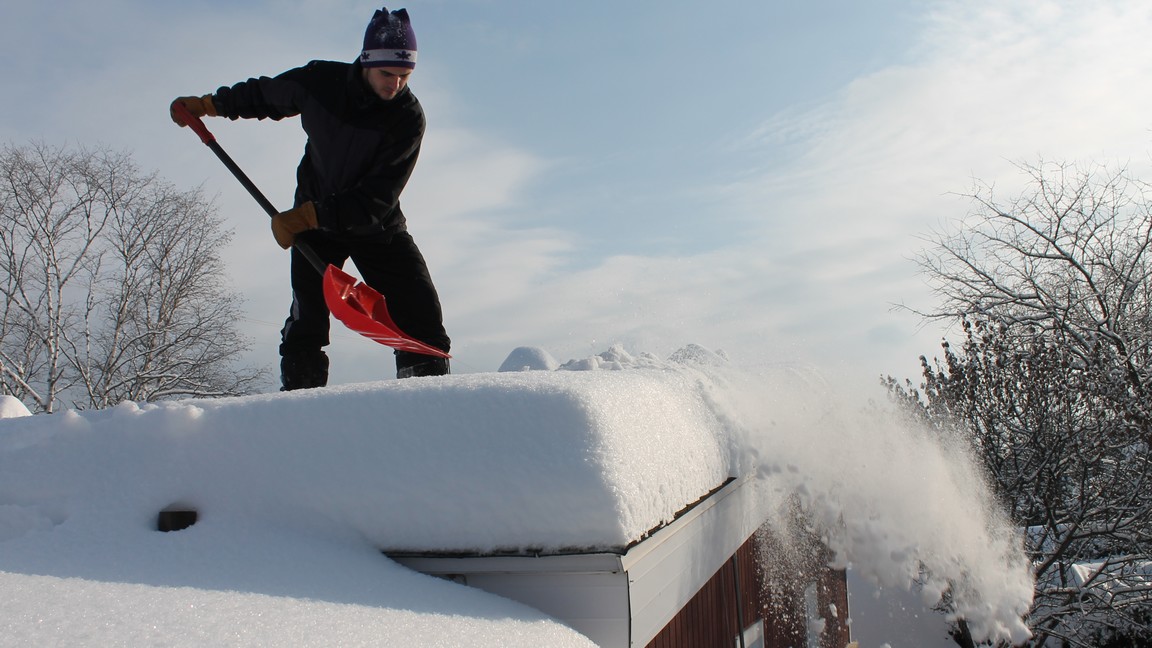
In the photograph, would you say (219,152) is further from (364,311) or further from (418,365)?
(418,365)

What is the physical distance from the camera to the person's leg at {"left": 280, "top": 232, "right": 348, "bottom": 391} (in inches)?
132

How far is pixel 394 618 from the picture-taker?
1.50 metres

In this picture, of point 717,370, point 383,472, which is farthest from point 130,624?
point 717,370

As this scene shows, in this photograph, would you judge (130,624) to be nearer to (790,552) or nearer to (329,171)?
(329,171)

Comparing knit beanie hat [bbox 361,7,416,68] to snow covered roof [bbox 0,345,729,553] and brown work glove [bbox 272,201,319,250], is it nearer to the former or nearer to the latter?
brown work glove [bbox 272,201,319,250]

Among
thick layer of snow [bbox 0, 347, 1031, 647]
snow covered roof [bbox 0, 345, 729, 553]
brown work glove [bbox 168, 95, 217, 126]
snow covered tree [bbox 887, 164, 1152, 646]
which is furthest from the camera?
snow covered tree [bbox 887, 164, 1152, 646]

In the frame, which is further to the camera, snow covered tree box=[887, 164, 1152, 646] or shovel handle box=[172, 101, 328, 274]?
snow covered tree box=[887, 164, 1152, 646]

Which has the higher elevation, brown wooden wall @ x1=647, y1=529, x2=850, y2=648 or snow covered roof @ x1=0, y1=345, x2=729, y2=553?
→ snow covered roof @ x1=0, y1=345, x2=729, y2=553

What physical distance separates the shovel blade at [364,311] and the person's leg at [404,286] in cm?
5

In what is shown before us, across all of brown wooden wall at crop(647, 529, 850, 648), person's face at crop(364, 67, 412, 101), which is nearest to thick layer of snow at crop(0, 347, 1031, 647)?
brown wooden wall at crop(647, 529, 850, 648)

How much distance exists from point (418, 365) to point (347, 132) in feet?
3.30

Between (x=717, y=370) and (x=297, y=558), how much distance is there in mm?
2257

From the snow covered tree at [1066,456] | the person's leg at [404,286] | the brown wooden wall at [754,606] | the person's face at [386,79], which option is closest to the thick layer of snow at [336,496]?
the brown wooden wall at [754,606]

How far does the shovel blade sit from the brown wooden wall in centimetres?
→ 150
